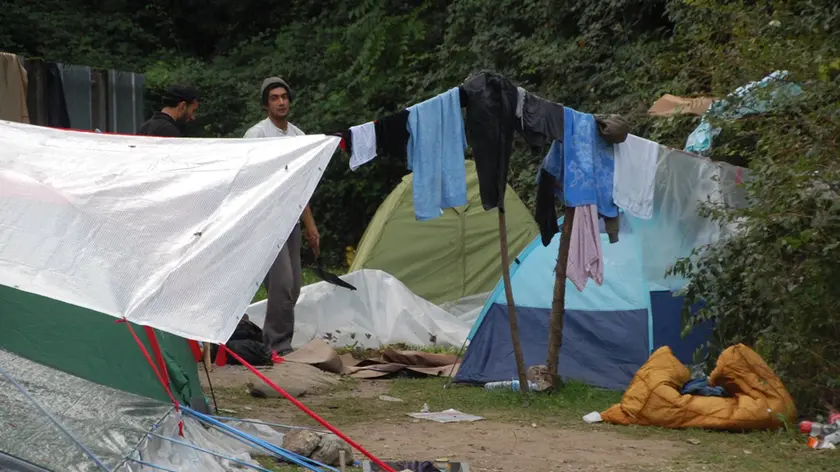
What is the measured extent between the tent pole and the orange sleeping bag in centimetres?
69

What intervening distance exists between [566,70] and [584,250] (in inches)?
211

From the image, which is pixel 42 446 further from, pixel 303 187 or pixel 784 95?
pixel 784 95

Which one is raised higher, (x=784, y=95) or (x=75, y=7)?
(x=75, y=7)

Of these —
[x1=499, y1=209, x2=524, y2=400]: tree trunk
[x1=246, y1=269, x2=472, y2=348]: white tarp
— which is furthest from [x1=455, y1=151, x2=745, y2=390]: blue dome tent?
[x1=246, y1=269, x2=472, y2=348]: white tarp

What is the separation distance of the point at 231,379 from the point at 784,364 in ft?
10.1

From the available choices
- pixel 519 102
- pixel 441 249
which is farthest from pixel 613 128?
pixel 441 249

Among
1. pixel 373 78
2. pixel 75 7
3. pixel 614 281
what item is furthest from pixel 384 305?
pixel 75 7

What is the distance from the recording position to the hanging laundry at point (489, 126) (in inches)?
237

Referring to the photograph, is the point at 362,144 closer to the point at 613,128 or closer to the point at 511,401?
the point at 613,128

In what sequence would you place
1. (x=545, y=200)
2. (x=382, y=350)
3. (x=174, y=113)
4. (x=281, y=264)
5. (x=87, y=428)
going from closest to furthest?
1. (x=87, y=428)
2. (x=545, y=200)
3. (x=174, y=113)
4. (x=281, y=264)
5. (x=382, y=350)

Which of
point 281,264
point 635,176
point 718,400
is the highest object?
point 635,176

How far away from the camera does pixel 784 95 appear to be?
19.8 feet

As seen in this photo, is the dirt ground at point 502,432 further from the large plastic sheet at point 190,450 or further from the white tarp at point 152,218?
the white tarp at point 152,218

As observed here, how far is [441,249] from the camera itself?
9711mm
